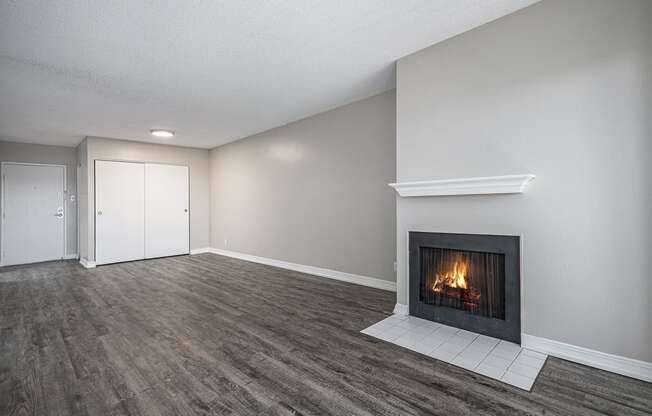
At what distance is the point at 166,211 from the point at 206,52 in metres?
4.89

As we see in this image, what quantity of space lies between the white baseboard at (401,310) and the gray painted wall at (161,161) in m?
5.64

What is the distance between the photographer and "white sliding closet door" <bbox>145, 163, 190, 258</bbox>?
6.57m

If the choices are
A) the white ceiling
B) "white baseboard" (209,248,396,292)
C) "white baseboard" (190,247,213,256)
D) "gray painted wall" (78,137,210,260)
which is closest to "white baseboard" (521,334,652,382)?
"white baseboard" (209,248,396,292)

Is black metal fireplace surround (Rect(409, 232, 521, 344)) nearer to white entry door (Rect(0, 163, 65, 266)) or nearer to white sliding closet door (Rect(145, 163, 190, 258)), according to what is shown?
white sliding closet door (Rect(145, 163, 190, 258))

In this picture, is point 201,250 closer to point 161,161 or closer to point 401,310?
point 161,161

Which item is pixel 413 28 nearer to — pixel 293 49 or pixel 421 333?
pixel 293 49

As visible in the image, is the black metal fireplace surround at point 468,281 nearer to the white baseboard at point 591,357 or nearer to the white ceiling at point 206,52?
the white baseboard at point 591,357

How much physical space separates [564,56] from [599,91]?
1.14ft

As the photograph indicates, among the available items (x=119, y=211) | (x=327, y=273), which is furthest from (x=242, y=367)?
(x=119, y=211)

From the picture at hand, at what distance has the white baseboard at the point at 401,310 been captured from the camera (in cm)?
301

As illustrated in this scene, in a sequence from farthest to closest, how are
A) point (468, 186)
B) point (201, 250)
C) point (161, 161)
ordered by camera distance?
point (201, 250), point (161, 161), point (468, 186)

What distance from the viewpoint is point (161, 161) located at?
6754 mm

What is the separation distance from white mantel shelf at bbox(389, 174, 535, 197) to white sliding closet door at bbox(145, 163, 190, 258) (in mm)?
5682

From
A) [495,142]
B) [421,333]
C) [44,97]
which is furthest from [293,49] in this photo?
[44,97]
